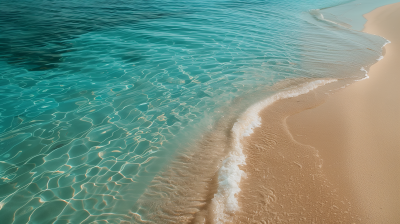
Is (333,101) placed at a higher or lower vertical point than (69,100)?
lower

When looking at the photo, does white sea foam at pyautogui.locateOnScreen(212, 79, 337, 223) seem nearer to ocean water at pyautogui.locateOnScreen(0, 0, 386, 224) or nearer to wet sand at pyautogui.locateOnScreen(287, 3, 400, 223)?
ocean water at pyautogui.locateOnScreen(0, 0, 386, 224)

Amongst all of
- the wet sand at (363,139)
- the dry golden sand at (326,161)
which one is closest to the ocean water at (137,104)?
the dry golden sand at (326,161)

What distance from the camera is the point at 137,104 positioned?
5.09 m

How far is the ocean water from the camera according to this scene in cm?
317

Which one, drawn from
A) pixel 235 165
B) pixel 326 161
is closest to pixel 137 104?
pixel 235 165

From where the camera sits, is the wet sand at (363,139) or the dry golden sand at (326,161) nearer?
the dry golden sand at (326,161)

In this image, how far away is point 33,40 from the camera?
29.6ft

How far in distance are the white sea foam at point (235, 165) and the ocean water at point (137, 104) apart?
22 millimetres

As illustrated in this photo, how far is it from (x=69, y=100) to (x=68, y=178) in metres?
2.36

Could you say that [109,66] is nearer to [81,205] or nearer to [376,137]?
[81,205]

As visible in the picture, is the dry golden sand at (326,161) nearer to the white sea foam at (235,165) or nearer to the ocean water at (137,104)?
the white sea foam at (235,165)

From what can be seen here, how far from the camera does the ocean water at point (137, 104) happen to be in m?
3.17

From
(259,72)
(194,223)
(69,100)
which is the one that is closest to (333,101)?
(259,72)

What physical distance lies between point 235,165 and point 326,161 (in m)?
1.40
